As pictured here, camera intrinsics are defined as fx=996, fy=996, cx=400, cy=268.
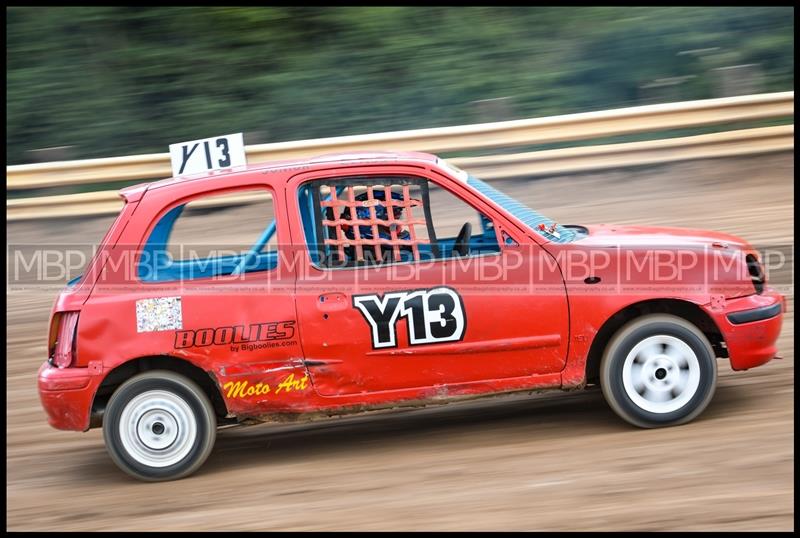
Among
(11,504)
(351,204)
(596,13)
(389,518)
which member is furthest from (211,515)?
(596,13)

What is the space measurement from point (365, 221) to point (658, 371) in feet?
6.38

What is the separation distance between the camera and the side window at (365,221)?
5906 mm

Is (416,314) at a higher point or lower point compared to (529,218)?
lower

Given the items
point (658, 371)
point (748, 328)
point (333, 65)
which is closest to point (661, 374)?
point (658, 371)

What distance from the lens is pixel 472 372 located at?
5.88 metres

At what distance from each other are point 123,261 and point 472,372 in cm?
218

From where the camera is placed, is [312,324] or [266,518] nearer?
[266,518]

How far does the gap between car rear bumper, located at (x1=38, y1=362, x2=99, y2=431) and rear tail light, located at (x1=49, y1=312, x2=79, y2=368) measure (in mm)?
65

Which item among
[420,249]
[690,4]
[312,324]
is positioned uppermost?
[690,4]

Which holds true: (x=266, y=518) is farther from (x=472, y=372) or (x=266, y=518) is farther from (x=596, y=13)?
(x=596, y=13)

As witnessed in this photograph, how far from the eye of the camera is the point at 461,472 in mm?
5660

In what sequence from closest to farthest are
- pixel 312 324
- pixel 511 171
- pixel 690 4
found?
pixel 312 324 < pixel 511 171 < pixel 690 4

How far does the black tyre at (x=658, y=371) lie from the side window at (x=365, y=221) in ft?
3.20

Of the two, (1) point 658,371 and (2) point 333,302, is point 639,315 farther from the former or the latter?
(2) point 333,302
